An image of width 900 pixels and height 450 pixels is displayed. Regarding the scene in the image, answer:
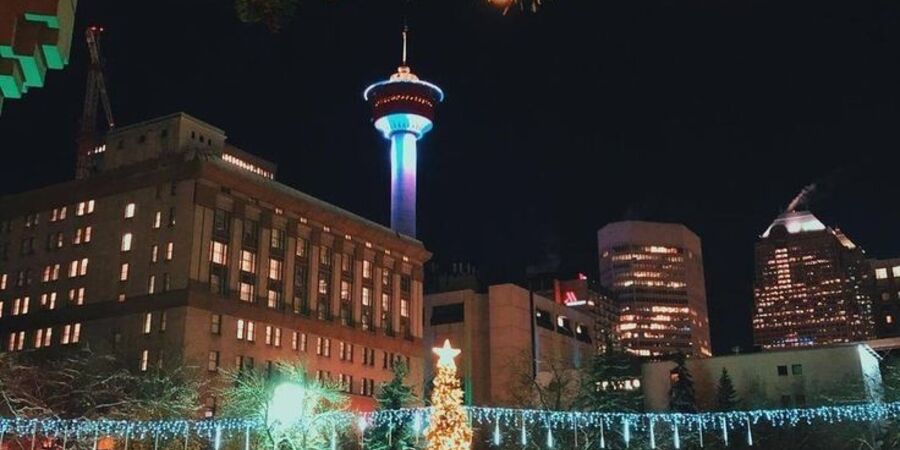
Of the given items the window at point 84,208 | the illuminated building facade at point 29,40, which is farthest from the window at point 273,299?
the illuminated building facade at point 29,40

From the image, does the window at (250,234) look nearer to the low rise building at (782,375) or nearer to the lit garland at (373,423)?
the lit garland at (373,423)

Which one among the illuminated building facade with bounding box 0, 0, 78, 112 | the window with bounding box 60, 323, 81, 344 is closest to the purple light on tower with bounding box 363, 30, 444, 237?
the window with bounding box 60, 323, 81, 344

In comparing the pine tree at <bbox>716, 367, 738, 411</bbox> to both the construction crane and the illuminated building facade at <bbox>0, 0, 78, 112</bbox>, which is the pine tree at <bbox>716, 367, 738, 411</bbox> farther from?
the construction crane

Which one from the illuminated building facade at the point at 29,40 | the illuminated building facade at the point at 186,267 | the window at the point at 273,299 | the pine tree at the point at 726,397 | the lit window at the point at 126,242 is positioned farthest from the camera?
the window at the point at 273,299

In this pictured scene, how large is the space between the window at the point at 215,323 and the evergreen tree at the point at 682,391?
44.4 meters

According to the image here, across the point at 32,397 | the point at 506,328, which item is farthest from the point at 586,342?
the point at 32,397

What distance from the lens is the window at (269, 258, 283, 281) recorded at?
102 m

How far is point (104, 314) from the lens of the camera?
92.4 meters

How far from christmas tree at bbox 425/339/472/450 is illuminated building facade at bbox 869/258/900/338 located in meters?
174

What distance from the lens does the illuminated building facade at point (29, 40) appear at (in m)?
6.81

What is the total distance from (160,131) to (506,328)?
64.5 m

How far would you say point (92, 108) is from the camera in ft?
522

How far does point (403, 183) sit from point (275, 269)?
54159mm

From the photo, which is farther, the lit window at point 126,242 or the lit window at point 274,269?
the lit window at point 274,269
